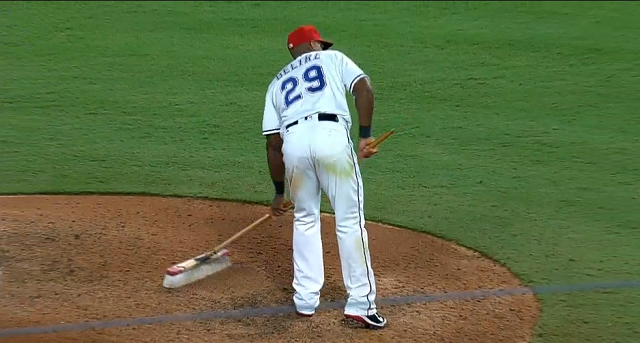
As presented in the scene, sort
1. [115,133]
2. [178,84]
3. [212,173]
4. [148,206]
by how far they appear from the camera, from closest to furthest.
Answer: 1. [148,206]
2. [212,173]
3. [115,133]
4. [178,84]

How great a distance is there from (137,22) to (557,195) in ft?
22.1

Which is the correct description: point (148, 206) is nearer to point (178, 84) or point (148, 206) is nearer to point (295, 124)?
point (295, 124)

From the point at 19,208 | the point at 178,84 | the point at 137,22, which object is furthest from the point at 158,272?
the point at 137,22

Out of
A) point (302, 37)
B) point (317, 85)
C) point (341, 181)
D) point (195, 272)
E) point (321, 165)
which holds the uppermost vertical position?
point (302, 37)

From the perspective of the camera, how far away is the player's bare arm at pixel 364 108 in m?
5.73

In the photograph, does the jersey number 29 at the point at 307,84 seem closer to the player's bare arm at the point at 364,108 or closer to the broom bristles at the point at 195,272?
the player's bare arm at the point at 364,108

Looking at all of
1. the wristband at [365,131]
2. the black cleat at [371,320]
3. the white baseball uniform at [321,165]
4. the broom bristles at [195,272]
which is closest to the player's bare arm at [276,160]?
the white baseball uniform at [321,165]

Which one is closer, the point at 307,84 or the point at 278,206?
the point at 307,84

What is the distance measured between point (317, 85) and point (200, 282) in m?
1.66

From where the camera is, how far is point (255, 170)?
8602 mm

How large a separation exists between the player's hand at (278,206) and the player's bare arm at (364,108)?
0.74 m

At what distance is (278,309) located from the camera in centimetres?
607

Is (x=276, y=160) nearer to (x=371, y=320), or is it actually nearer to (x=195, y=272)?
(x=195, y=272)

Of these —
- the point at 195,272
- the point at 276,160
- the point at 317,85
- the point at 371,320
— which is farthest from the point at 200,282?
the point at 317,85
